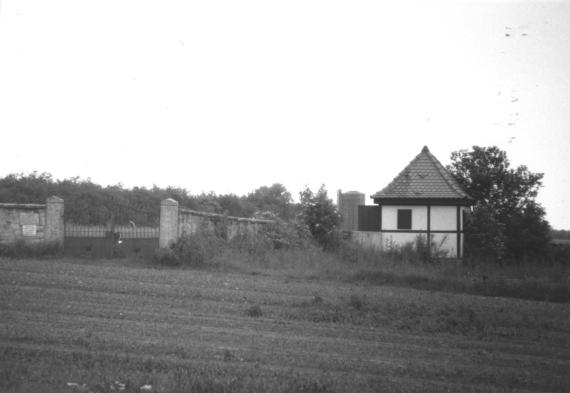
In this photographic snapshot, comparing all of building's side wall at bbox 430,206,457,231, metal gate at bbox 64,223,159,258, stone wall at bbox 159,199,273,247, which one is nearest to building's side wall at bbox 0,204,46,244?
metal gate at bbox 64,223,159,258

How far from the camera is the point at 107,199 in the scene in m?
30.7

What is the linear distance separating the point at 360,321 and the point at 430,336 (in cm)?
144

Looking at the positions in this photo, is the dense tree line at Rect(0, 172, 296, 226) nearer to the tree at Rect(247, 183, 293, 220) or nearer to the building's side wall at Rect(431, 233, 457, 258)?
the tree at Rect(247, 183, 293, 220)

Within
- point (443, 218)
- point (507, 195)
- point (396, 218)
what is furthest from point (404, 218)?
point (507, 195)

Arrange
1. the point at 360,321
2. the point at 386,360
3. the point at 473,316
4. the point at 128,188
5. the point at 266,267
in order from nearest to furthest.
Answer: the point at 386,360, the point at 360,321, the point at 473,316, the point at 266,267, the point at 128,188

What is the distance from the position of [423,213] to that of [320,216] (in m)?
5.74

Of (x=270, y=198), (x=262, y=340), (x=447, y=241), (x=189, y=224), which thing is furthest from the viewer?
(x=270, y=198)

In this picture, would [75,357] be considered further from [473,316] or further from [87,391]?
[473,316]

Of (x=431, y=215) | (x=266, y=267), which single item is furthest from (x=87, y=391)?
(x=431, y=215)

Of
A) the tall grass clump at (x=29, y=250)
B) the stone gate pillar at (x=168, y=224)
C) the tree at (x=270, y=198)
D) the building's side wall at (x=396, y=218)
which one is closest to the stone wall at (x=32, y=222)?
the tall grass clump at (x=29, y=250)

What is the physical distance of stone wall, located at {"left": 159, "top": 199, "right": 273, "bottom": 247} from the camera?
2272 centimetres

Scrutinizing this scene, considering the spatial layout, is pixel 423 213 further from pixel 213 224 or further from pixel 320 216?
pixel 213 224

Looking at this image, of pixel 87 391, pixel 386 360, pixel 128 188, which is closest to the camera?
pixel 87 391

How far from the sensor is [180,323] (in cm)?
952
